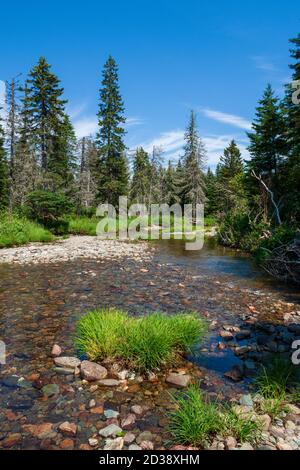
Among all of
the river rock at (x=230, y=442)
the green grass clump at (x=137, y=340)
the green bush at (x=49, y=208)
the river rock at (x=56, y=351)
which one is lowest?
the river rock at (x=56, y=351)

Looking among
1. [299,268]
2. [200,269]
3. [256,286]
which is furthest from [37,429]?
[200,269]

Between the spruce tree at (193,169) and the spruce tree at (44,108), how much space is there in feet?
88.0

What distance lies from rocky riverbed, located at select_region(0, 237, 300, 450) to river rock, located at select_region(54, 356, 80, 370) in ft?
0.34

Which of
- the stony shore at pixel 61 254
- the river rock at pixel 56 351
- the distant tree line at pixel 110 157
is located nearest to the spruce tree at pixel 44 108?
the distant tree line at pixel 110 157

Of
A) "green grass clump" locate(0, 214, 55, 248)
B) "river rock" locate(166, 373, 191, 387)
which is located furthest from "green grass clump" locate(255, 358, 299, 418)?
"green grass clump" locate(0, 214, 55, 248)

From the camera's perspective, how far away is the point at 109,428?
323 cm

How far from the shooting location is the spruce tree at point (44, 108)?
26.0 metres

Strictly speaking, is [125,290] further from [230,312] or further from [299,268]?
[299,268]

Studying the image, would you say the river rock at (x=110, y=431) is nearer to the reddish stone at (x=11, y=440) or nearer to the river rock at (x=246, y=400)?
the reddish stone at (x=11, y=440)

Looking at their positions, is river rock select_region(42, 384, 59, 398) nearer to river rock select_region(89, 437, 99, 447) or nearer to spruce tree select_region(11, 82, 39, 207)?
river rock select_region(89, 437, 99, 447)

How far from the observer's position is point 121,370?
14.4ft

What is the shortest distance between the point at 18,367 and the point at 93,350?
1.12m

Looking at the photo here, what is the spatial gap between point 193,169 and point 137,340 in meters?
47.2

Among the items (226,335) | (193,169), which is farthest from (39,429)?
(193,169)
